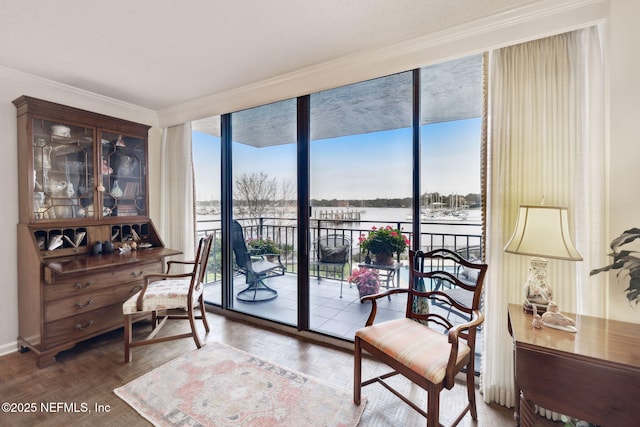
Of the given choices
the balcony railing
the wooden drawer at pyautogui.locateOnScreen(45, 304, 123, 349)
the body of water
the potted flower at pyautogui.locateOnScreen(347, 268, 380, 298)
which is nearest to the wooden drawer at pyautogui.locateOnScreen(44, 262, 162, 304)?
the wooden drawer at pyautogui.locateOnScreen(45, 304, 123, 349)

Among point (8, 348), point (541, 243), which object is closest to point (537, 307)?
point (541, 243)

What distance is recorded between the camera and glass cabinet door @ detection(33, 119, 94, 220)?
8.25ft

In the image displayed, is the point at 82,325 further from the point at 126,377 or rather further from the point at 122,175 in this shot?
the point at 122,175

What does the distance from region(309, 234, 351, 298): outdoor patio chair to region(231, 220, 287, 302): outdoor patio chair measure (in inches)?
19.7

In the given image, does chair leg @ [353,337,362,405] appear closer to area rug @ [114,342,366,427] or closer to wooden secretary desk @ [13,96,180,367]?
area rug @ [114,342,366,427]

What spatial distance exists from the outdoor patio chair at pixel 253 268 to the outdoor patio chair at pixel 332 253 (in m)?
0.50

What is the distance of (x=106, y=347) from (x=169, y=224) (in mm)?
1503

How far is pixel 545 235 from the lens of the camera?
1.50m

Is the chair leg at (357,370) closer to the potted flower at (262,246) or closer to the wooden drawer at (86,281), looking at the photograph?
the potted flower at (262,246)

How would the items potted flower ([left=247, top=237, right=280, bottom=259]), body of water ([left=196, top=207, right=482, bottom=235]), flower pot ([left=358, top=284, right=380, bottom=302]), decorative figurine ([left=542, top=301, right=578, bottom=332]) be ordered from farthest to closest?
1. potted flower ([left=247, top=237, right=280, bottom=259])
2. flower pot ([left=358, top=284, right=380, bottom=302])
3. body of water ([left=196, top=207, right=482, bottom=235])
4. decorative figurine ([left=542, top=301, right=578, bottom=332])

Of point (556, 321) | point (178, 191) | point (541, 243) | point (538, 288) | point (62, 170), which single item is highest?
point (62, 170)

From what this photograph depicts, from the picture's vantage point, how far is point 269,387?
6.58 feet

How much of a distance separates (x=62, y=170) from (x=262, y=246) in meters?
1.99

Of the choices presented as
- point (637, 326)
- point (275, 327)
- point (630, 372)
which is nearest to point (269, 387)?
point (275, 327)
